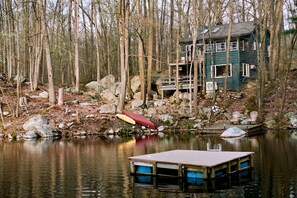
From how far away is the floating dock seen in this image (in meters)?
12.4

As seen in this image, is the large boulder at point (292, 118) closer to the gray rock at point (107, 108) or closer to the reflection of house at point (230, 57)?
the reflection of house at point (230, 57)

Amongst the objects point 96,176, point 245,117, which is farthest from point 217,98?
point 96,176

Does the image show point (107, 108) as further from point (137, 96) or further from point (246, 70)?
point (246, 70)

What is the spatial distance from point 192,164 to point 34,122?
1881 cm

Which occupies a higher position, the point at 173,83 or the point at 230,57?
the point at 230,57

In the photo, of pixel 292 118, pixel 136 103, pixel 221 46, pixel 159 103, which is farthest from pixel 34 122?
pixel 221 46

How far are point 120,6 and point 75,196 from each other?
22.1m

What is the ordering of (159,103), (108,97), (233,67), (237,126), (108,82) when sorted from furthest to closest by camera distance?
(108,82)
(233,67)
(108,97)
(159,103)
(237,126)

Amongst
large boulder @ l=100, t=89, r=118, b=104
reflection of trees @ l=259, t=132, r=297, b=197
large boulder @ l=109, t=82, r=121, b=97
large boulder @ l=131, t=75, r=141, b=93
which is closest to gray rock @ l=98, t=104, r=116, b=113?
large boulder @ l=100, t=89, r=118, b=104

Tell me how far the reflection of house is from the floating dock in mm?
22447

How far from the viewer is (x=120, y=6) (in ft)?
101

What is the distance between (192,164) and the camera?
12.5m

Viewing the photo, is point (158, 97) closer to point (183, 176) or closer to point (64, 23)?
point (64, 23)

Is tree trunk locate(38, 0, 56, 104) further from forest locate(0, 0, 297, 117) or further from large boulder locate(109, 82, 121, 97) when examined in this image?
large boulder locate(109, 82, 121, 97)
